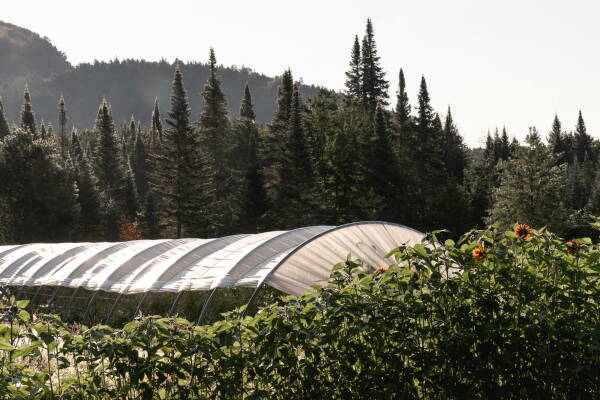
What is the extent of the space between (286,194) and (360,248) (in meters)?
30.3

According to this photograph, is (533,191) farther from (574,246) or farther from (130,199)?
(130,199)

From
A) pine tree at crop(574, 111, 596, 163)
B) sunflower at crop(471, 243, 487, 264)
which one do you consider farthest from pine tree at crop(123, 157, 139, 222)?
pine tree at crop(574, 111, 596, 163)

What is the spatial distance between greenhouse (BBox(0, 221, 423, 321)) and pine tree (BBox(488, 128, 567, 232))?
26.2m

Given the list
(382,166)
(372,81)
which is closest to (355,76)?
(372,81)

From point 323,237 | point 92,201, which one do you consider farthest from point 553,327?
point 92,201

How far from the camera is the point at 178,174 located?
A: 47.1 m

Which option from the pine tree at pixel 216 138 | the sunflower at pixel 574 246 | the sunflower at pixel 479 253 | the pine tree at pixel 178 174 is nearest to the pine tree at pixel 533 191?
the pine tree at pixel 216 138

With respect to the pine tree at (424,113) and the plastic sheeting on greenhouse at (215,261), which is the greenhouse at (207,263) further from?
the pine tree at (424,113)

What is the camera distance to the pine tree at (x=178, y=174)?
46000 mm

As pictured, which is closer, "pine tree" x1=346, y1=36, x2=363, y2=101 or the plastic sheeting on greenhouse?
the plastic sheeting on greenhouse

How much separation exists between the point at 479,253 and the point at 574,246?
2.84ft

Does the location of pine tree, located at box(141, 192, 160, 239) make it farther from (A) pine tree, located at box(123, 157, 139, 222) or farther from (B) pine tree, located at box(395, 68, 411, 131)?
(B) pine tree, located at box(395, 68, 411, 131)

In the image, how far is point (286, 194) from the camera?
1734 inches

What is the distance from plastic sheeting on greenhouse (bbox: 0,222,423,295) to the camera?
1187cm
